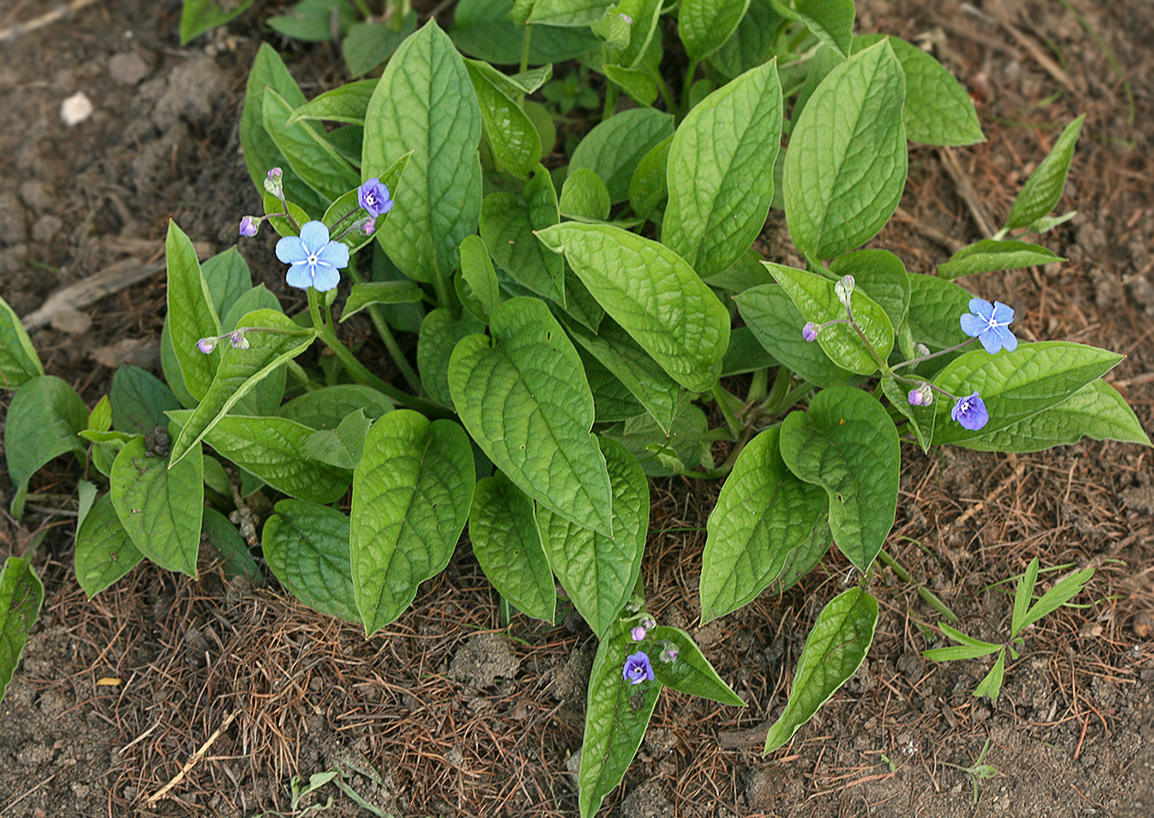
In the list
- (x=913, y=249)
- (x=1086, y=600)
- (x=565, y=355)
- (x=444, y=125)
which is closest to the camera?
(x=565, y=355)

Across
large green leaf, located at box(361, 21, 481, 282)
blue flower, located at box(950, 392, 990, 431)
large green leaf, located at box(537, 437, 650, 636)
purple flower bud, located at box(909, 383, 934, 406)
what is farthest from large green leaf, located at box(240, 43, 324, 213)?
blue flower, located at box(950, 392, 990, 431)

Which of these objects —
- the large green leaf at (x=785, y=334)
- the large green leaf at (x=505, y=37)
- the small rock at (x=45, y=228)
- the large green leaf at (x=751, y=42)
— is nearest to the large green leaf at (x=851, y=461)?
the large green leaf at (x=785, y=334)

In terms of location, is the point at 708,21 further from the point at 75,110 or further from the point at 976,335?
the point at 75,110

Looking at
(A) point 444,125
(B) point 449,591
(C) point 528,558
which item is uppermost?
(A) point 444,125

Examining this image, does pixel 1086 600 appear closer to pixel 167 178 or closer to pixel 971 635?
pixel 971 635

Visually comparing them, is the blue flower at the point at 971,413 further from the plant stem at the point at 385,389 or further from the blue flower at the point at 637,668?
the plant stem at the point at 385,389

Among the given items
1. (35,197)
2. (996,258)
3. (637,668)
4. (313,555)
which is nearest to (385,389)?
(313,555)

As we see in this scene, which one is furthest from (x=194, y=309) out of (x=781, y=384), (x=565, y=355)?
(x=781, y=384)
